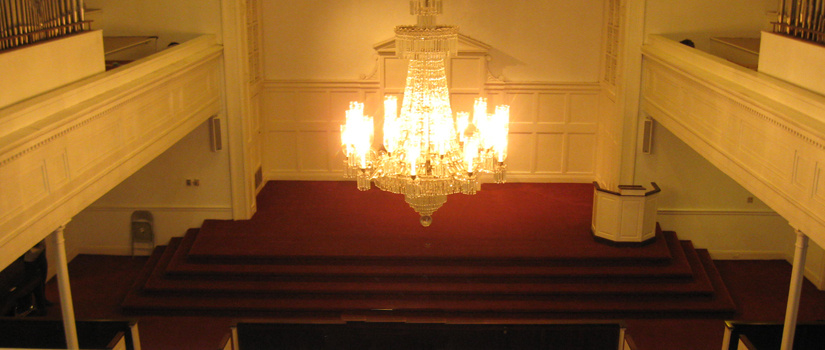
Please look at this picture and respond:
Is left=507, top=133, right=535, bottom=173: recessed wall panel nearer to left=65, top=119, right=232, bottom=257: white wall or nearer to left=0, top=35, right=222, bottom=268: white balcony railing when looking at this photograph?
left=65, top=119, right=232, bottom=257: white wall

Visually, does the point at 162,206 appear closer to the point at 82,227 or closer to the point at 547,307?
the point at 82,227

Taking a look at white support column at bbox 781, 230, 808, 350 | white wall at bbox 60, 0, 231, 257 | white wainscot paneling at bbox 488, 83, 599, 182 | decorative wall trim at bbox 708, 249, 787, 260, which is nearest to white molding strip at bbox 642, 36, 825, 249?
white support column at bbox 781, 230, 808, 350

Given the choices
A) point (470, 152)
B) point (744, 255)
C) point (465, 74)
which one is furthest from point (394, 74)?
point (744, 255)

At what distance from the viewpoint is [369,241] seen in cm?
1047

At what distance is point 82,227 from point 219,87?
9.76 feet

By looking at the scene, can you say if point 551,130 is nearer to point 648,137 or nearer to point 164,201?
point 648,137

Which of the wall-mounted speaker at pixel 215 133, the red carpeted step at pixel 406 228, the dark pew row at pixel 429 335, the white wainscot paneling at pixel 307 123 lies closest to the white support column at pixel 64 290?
the dark pew row at pixel 429 335

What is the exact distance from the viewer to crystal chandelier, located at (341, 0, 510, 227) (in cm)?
692

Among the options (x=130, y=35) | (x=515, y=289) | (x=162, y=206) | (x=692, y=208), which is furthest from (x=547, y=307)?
(x=130, y=35)

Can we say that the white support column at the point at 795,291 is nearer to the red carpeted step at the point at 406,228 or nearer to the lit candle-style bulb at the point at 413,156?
the red carpeted step at the point at 406,228

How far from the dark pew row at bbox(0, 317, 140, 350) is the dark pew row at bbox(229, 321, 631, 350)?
3.34ft

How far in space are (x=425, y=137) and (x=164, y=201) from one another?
5721 mm

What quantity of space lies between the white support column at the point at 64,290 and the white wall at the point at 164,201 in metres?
4.54

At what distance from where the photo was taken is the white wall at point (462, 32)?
12234 mm
